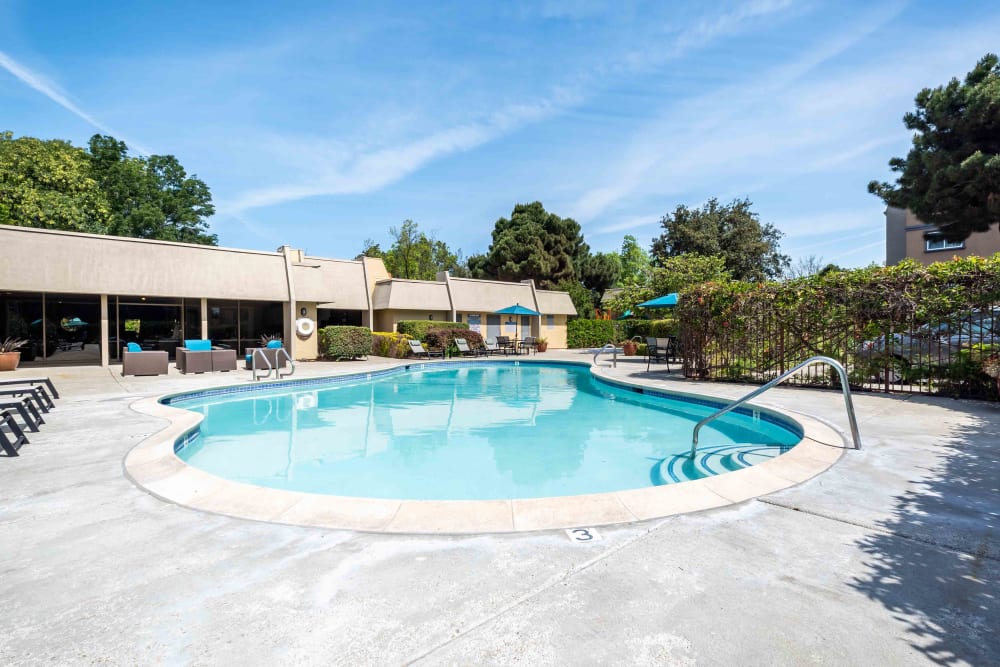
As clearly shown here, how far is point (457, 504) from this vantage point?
372cm

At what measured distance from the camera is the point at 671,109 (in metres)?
13.0

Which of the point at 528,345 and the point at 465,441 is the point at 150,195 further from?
the point at 465,441

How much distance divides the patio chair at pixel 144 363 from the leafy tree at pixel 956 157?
2177 cm

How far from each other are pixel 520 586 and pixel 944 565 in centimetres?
241

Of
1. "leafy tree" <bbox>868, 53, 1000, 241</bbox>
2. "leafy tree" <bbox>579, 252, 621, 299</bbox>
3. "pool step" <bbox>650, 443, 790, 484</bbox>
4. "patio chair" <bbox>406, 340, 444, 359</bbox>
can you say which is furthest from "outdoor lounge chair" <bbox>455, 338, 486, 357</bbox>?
"leafy tree" <bbox>579, 252, 621, 299</bbox>

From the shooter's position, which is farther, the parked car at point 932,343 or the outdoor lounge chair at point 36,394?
the parked car at point 932,343

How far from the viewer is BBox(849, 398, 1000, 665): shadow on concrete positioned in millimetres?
2082

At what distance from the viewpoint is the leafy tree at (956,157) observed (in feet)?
38.8

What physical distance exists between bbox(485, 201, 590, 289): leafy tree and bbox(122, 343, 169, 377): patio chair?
26256 millimetres

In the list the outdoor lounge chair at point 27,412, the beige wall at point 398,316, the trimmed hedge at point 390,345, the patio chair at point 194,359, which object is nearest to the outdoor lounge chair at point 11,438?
the outdoor lounge chair at point 27,412

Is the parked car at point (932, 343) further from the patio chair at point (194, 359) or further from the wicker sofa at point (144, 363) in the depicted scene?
the wicker sofa at point (144, 363)

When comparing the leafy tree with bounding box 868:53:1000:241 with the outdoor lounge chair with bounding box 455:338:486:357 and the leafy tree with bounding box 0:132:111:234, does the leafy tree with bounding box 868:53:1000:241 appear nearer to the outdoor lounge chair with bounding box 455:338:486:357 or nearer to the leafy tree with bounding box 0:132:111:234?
the outdoor lounge chair with bounding box 455:338:486:357

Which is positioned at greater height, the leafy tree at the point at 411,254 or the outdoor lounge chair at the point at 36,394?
the leafy tree at the point at 411,254

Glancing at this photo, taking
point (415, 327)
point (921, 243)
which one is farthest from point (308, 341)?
point (921, 243)
